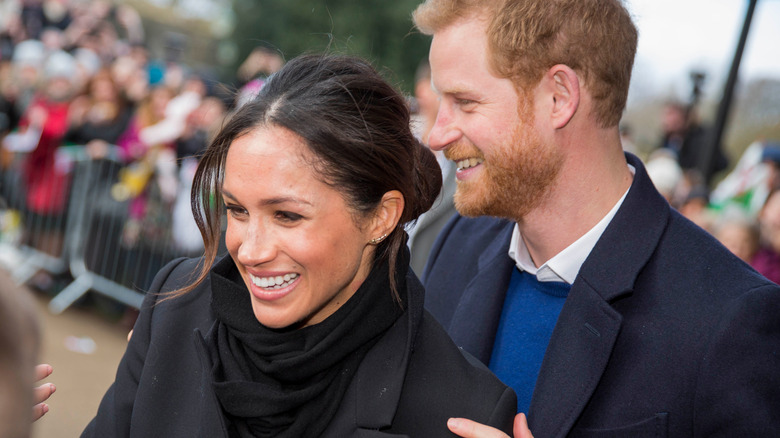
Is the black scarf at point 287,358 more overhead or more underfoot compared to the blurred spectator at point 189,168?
more overhead

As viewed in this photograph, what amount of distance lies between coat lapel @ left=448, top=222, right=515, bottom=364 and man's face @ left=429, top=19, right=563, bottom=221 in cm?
28

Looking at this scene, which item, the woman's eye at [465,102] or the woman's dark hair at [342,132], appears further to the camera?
the woman's eye at [465,102]

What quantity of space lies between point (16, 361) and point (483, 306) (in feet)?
6.24

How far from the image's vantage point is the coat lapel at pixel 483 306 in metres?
2.78

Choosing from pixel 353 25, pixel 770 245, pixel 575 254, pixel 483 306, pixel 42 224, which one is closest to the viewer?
pixel 575 254

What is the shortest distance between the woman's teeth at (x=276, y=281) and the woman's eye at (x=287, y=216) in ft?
0.55

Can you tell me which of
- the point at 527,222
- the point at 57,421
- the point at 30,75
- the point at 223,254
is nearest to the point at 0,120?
the point at 30,75

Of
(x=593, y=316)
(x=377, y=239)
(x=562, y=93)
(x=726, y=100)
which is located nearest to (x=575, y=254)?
(x=593, y=316)

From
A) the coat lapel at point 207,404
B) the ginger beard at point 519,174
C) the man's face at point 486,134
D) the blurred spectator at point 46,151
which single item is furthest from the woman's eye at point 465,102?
the blurred spectator at point 46,151

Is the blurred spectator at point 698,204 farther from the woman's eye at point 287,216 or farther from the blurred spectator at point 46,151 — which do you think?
the blurred spectator at point 46,151

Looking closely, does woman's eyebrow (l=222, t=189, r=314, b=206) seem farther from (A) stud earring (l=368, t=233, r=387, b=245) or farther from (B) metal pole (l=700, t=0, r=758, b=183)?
(B) metal pole (l=700, t=0, r=758, b=183)

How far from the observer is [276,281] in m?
2.24

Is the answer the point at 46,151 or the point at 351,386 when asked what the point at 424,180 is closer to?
the point at 351,386

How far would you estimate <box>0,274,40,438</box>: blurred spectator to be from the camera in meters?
1.10
